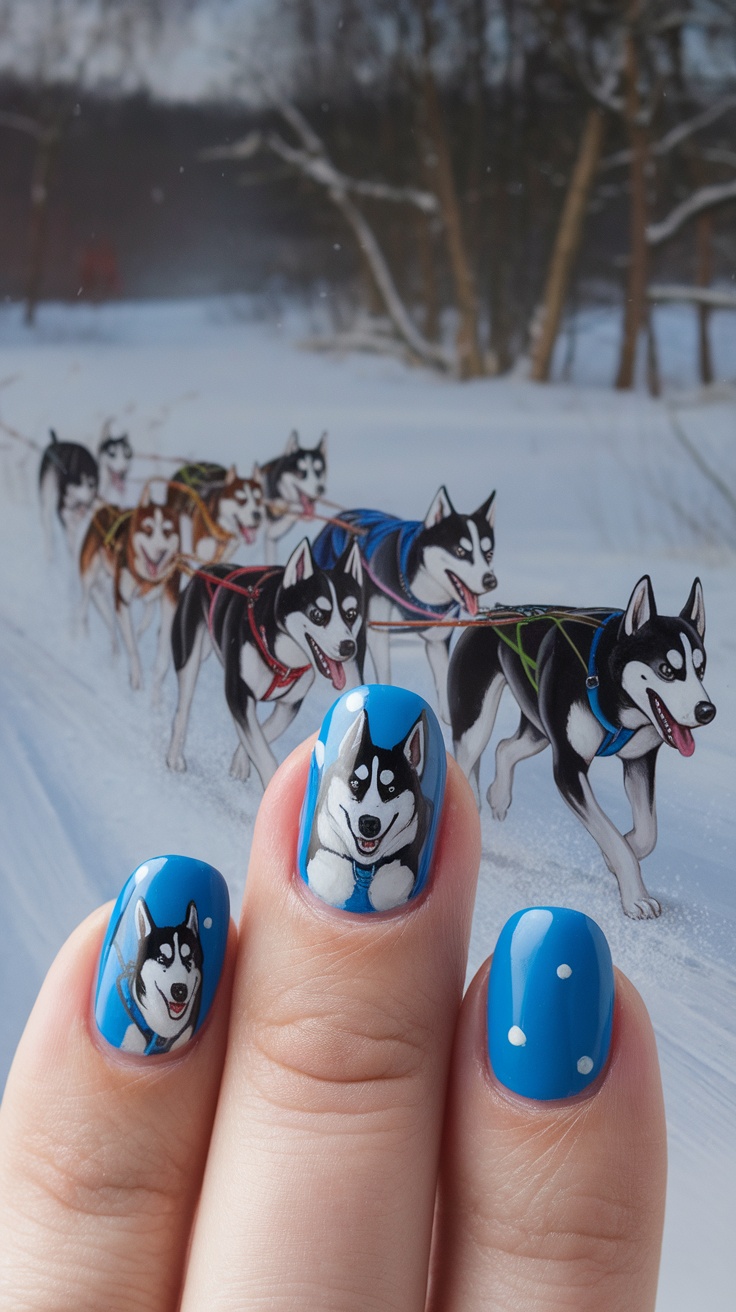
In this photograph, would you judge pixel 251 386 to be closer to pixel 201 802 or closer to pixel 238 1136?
pixel 201 802

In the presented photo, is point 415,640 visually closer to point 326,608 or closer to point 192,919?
point 326,608

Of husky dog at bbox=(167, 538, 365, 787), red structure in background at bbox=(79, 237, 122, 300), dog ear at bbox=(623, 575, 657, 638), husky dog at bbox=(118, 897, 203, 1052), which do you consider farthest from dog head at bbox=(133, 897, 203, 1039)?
red structure in background at bbox=(79, 237, 122, 300)

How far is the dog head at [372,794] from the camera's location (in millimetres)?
360

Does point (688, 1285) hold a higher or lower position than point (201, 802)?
lower

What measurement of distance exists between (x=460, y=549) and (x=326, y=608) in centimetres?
7

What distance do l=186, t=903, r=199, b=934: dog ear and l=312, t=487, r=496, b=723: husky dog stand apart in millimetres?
125

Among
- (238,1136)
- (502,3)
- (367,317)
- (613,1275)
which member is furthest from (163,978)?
(502,3)

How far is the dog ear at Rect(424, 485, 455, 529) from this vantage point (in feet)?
1.41

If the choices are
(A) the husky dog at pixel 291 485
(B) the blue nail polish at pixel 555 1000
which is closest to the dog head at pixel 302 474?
(A) the husky dog at pixel 291 485

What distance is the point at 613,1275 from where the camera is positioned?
1.15ft

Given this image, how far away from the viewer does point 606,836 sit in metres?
0.40

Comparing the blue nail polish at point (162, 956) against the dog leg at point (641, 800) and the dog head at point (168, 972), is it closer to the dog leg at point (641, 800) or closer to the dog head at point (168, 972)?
the dog head at point (168, 972)

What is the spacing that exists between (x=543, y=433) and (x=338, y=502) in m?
0.10

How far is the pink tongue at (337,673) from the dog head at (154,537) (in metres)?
0.10
